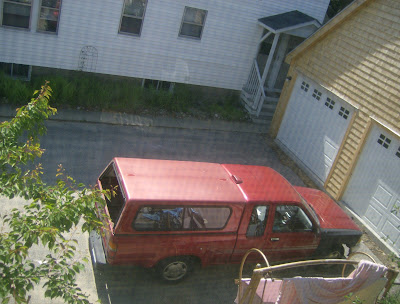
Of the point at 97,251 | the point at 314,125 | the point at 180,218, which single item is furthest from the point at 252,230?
the point at 314,125

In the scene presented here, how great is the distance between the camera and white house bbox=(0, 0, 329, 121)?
40.7 ft

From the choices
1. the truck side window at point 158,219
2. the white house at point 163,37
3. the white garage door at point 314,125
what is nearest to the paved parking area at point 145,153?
the white garage door at point 314,125

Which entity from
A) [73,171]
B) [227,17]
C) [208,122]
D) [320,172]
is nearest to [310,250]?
[320,172]

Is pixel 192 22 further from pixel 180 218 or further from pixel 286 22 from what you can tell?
pixel 180 218

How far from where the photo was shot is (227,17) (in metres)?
14.4

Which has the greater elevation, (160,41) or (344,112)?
(160,41)

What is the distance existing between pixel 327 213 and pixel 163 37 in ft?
25.9

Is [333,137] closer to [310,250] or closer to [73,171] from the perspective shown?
[310,250]

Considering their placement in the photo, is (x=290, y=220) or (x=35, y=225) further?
(x=290, y=220)

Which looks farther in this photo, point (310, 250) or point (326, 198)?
point (326, 198)

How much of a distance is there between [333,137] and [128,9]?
22.9 ft

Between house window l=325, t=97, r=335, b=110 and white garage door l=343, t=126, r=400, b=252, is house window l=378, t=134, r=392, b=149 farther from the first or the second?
house window l=325, t=97, r=335, b=110

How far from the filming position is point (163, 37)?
45.6 feet

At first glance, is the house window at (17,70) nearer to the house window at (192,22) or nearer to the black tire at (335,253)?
the house window at (192,22)
